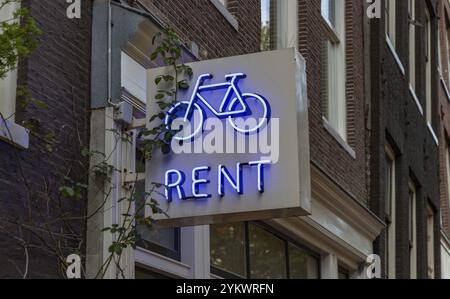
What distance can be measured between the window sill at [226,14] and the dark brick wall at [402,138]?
6330mm

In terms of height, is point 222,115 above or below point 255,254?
above

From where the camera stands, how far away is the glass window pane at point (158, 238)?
9.70 metres

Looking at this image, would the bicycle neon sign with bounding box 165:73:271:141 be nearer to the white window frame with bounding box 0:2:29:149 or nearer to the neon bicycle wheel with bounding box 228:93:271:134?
the neon bicycle wheel with bounding box 228:93:271:134

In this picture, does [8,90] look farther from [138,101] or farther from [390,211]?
[390,211]

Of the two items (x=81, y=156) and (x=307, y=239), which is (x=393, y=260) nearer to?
(x=307, y=239)

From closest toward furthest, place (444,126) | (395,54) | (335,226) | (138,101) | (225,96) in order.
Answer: (225,96), (138,101), (335,226), (395,54), (444,126)

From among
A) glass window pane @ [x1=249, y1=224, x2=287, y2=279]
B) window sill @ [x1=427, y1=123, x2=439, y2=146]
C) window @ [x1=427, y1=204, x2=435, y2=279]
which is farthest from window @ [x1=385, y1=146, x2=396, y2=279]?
glass window pane @ [x1=249, y1=224, x2=287, y2=279]

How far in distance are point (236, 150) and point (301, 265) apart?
23.4 feet

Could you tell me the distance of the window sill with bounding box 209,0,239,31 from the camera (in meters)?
12.1

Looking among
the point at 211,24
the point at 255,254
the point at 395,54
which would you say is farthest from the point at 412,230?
the point at 211,24

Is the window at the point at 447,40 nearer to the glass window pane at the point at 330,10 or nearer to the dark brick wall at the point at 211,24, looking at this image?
the glass window pane at the point at 330,10

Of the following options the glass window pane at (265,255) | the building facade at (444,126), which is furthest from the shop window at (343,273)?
the building facade at (444,126)

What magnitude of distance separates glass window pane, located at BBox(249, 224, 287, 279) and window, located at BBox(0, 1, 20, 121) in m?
5.53

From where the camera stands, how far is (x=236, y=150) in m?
8.60
